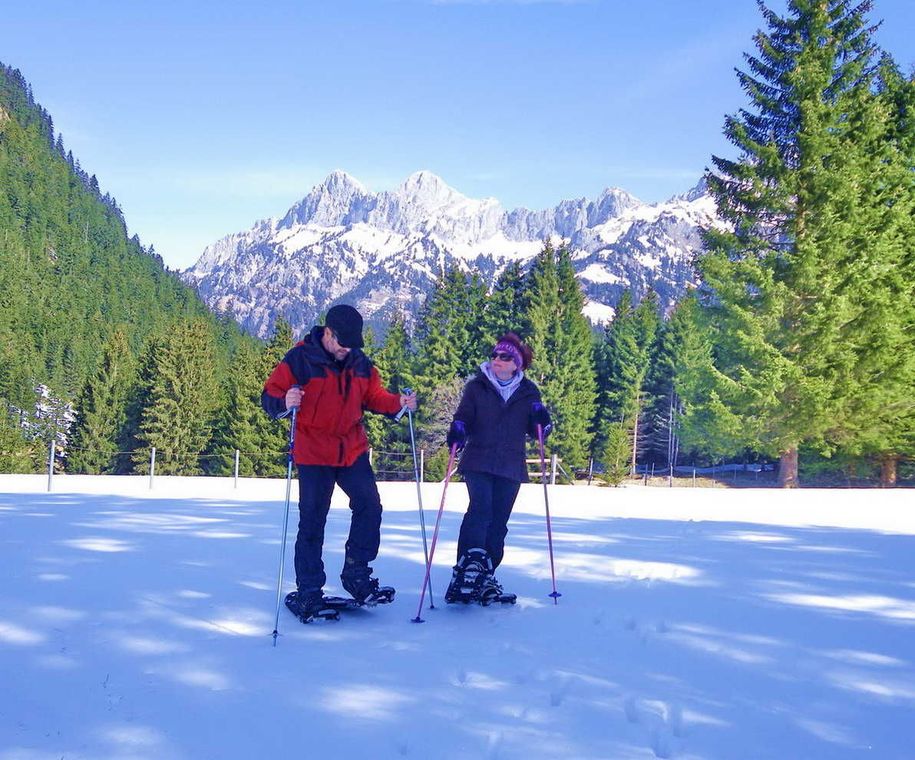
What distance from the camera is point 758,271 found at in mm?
21359

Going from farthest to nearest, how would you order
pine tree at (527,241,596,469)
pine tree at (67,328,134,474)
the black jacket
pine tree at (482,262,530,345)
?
pine tree at (67,328,134,474)
pine tree at (482,262,530,345)
pine tree at (527,241,596,469)
the black jacket

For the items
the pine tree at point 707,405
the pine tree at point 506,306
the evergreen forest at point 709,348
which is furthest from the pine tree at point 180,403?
the pine tree at point 707,405

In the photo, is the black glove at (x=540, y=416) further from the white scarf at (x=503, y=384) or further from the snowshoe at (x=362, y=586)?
the snowshoe at (x=362, y=586)

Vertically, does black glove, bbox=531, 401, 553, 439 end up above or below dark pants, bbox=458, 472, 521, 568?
above

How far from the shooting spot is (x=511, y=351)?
17.8 ft

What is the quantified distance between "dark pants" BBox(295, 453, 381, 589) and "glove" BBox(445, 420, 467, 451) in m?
0.60

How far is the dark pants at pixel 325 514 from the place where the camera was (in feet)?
15.6

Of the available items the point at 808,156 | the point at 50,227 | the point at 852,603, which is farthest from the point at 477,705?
the point at 50,227

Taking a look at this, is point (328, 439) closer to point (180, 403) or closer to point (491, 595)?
point (491, 595)

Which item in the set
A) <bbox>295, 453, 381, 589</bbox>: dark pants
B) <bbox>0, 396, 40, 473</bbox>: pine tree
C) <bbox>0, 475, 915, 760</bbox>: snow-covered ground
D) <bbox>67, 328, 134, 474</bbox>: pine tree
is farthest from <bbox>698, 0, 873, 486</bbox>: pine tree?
<bbox>67, 328, 134, 474</bbox>: pine tree

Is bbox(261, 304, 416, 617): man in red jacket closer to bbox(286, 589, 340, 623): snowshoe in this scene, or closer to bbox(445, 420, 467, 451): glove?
bbox(286, 589, 340, 623): snowshoe

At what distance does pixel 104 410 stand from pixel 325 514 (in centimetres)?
5561

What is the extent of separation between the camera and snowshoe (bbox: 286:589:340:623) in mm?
4574

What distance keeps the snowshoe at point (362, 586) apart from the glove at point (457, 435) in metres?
1.01
